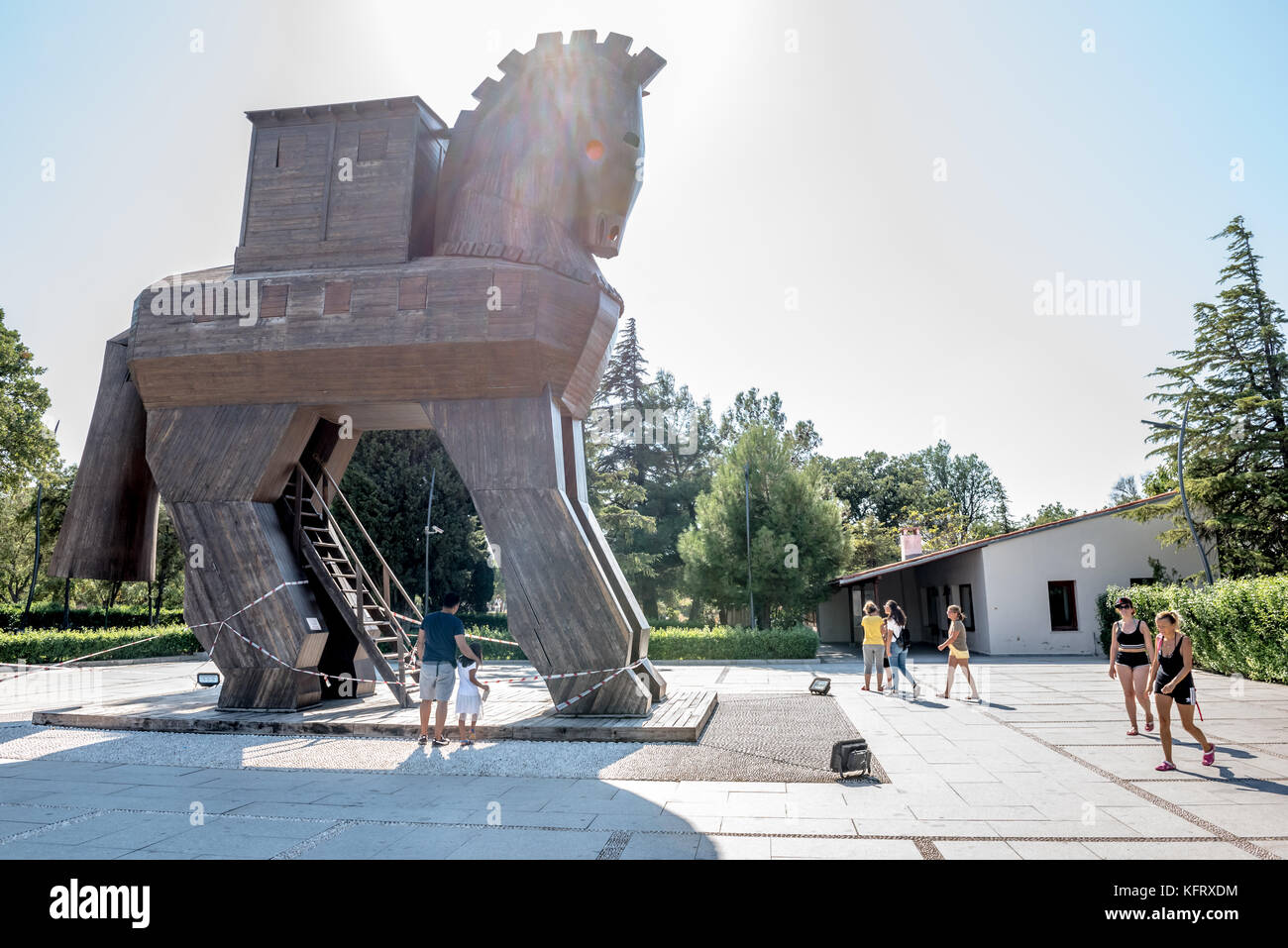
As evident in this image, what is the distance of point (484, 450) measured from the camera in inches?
379

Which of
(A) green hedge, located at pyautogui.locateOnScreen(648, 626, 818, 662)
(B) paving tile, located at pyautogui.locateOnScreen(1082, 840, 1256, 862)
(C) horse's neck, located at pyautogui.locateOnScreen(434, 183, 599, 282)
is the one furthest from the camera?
(A) green hedge, located at pyautogui.locateOnScreen(648, 626, 818, 662)

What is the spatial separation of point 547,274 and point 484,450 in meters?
2.32

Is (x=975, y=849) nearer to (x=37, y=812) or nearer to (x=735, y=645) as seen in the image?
(x=37, y=812)

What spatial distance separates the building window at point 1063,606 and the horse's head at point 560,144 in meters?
18.9

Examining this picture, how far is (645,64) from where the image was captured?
→ 10344mm

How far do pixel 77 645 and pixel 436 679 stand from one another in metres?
21.3

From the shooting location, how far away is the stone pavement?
4805mm

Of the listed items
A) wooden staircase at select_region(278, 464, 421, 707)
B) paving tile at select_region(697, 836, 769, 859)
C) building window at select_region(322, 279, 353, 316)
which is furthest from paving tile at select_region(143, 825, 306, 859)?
building window at select_region(322, 279, 353, 316)

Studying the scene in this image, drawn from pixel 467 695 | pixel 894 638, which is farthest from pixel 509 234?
pixel 894 638

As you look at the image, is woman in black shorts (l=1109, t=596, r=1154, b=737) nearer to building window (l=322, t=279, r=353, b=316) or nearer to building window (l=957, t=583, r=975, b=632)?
building window (l=322, t=279, r=353, b=316)

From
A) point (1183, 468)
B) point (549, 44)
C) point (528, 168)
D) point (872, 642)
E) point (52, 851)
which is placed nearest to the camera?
point (52, 851)

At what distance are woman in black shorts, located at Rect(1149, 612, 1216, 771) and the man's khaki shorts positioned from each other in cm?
682

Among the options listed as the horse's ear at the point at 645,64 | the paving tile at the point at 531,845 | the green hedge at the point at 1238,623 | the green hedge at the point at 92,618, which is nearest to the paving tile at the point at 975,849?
the paving tile at the point at 531,845
